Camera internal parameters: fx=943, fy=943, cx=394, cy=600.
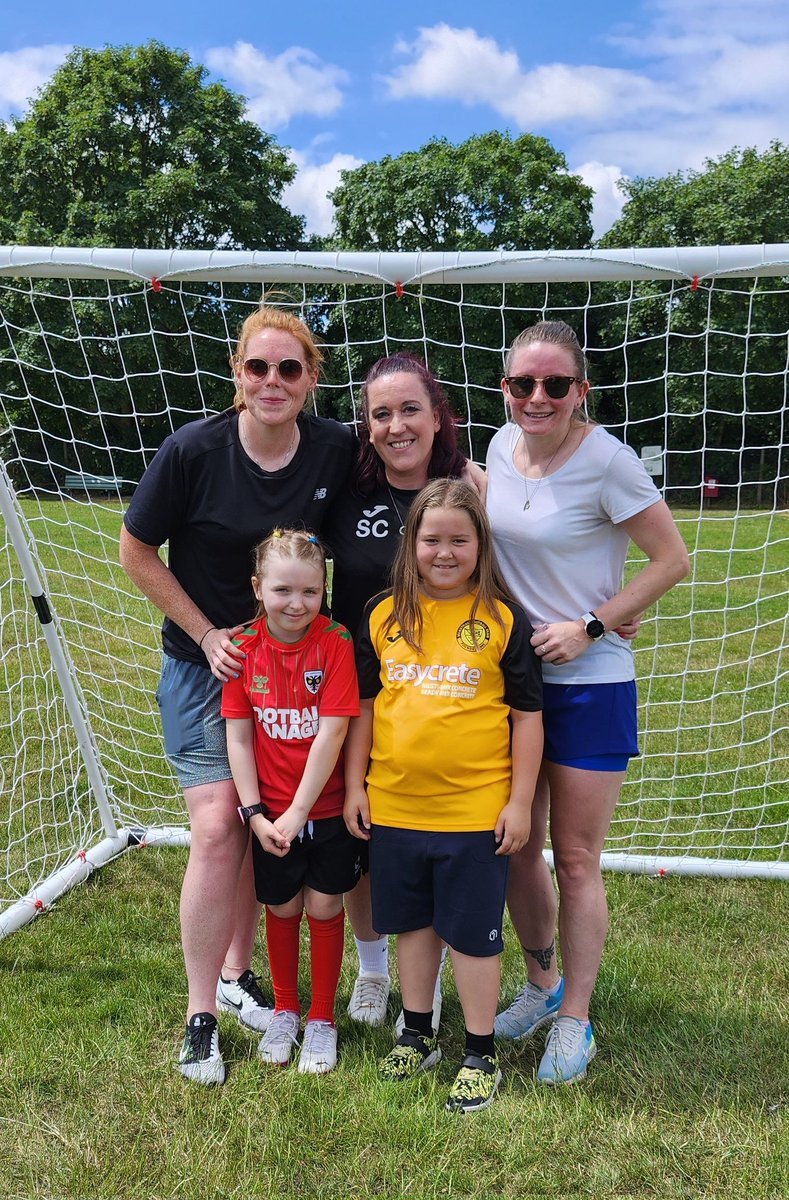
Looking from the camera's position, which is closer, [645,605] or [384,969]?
[645,605]

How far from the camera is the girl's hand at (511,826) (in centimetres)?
255

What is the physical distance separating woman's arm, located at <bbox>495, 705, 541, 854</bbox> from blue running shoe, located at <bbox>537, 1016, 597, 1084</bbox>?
62cm

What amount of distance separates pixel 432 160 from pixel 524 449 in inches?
999

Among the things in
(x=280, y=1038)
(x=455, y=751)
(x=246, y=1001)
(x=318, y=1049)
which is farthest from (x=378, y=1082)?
(x=455, y=751)

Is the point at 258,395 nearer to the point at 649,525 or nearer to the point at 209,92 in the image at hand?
the point at 649,525

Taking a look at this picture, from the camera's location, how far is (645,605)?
8.51 feet

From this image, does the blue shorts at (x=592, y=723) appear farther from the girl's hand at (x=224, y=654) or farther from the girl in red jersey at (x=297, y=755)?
the girl's hand at (x=224, y=654)

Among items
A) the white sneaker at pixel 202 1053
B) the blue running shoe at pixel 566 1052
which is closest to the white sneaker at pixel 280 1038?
the white sneaker at pixel 202 1053

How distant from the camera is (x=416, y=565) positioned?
260 centimetres

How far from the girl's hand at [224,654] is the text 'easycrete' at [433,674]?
1.48 ft

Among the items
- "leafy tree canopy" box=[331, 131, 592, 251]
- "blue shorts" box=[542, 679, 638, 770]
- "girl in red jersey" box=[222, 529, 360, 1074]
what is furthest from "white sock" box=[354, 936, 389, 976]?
"leafy tree canopy" box=[331, 131, 592, 251]

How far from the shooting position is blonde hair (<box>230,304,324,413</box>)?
2703mm

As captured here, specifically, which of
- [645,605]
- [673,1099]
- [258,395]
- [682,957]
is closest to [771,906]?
[682,957]

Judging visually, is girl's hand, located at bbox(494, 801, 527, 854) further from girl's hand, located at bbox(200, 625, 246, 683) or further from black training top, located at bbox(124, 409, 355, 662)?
black training top, located at bbox(124, 409, 355, 662)
